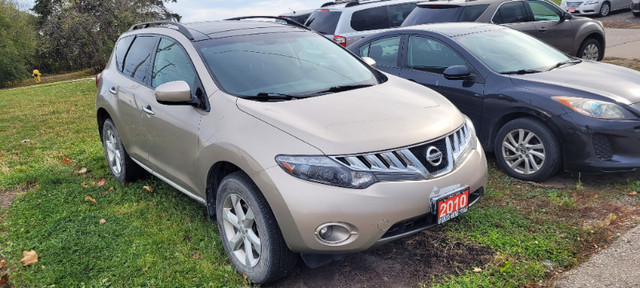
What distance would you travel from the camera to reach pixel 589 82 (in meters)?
4.74

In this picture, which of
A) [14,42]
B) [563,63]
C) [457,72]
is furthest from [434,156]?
[14,42]

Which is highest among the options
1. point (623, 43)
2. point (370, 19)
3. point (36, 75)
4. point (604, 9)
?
point (370, 19)

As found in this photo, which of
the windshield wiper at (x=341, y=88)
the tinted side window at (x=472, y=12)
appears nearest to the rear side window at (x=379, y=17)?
the tinted side window at (x=472, y=12)

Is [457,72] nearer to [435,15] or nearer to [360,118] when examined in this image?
[360,118]

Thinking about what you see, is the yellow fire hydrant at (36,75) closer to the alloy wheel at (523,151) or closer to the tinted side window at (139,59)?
the tinted side window at (139,59)

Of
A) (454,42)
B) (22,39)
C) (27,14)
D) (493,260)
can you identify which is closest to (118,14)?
(22,39)

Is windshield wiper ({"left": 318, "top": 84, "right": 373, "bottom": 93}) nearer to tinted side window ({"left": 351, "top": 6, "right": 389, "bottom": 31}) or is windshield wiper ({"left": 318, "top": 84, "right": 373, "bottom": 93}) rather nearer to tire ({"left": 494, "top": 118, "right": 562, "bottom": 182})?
tire ({"left": 494, "top": 118, "right": 562, "bottom": 182})

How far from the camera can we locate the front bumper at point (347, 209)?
9.30ft

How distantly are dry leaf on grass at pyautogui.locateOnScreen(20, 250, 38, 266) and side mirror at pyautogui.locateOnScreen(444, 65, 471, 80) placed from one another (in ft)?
12.5

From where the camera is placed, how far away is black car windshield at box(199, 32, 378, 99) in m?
3.68

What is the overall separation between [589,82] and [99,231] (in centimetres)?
432

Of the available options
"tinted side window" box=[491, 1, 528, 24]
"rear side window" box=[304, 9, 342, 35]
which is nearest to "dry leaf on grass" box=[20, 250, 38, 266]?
"tinted side window" box=[491, 1, 528, 24]

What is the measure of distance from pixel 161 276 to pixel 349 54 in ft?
7.55

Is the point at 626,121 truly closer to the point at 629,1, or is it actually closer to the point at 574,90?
the point at 574,90
